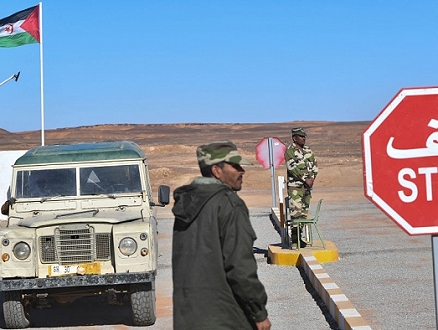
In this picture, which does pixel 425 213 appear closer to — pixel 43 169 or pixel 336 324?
pixel 336 324

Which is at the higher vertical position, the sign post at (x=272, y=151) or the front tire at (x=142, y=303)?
the sign post at (x=272, y=151)

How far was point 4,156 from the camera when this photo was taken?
78.2 ft

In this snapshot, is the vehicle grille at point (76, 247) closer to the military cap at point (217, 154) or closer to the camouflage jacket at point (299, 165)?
the camouflage jacket at point (299, 165)

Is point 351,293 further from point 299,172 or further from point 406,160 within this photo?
point 406,160

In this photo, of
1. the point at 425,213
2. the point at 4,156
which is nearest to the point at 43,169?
the point at 425,213

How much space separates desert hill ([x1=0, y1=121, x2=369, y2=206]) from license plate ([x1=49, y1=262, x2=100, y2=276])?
59.7ft

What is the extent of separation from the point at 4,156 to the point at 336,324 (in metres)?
16.6

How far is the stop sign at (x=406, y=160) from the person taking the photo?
13.2ft

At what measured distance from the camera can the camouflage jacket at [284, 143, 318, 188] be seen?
13.2 meters

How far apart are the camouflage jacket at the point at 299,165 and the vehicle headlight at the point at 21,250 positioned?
5001 millimetres

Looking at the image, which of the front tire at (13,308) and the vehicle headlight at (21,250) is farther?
the front tire at (13,308)

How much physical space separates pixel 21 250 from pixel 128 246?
1.19 metres

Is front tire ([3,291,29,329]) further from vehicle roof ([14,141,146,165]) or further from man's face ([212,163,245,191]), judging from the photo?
man's face ([212,163,245,191])

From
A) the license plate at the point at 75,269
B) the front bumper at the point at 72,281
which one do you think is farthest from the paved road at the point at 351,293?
the license plate at the point at 75,269
